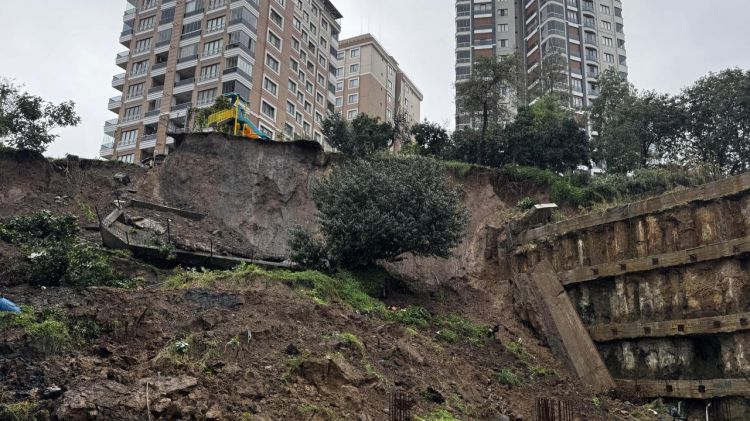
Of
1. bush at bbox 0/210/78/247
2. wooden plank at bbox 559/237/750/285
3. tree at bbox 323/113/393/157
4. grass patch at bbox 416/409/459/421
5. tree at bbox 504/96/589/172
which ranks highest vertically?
tree at bbox 323/113/393/157

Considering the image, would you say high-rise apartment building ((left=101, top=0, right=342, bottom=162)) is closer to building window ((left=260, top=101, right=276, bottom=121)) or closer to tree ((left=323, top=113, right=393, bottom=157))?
building window ((left=260, top=101, right=276, bottom=121))

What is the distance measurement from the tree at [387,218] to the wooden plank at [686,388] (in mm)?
7120

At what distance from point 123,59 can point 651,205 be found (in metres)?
50.0

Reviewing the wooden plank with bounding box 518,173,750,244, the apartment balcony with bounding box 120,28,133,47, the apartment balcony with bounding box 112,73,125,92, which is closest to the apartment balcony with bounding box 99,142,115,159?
the apartment balcony with bounding box 112,73,125,92

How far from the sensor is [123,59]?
56.3m

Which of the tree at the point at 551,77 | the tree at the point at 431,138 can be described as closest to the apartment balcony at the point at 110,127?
the tree at the point at 431,138

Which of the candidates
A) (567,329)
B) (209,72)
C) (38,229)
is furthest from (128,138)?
(567,329)

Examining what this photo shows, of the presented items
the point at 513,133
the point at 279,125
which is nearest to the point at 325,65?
the point at 279,125

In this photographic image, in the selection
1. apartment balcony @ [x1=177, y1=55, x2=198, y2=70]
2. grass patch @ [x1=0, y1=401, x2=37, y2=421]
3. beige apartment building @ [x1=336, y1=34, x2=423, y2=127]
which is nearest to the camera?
grass patch @ [x1=0, y1=401, x2=37, y2=421]

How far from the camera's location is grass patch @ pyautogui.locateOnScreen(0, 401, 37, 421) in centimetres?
911

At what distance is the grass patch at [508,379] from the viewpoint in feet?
53.4

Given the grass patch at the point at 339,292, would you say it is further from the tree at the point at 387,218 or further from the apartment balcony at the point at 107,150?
the apartment balcony at the point at 107,150

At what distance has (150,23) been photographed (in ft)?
182

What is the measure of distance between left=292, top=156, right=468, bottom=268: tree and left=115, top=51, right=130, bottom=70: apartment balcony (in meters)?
41.0
